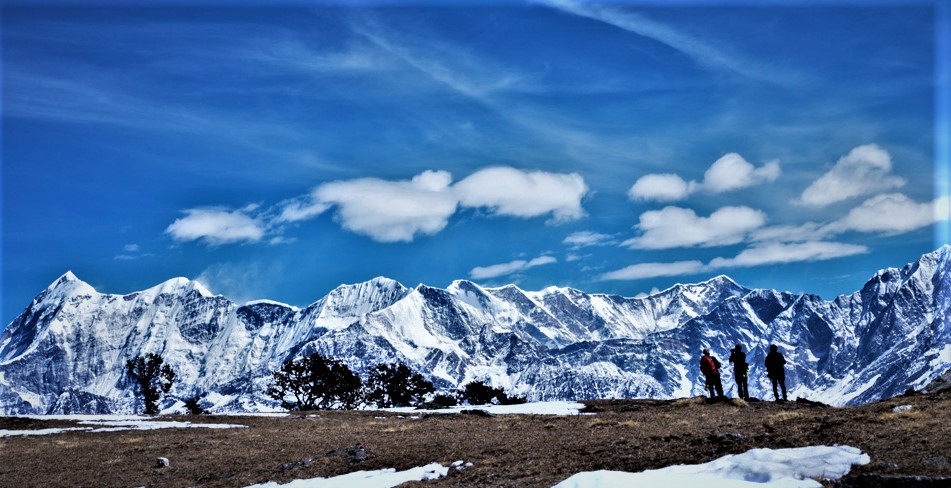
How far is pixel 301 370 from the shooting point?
10394cm

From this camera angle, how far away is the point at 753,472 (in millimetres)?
18234

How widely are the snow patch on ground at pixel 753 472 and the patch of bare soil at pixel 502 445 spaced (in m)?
0.57

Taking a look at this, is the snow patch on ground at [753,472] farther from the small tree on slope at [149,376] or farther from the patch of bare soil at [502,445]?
the small tree on slope at [149,376]

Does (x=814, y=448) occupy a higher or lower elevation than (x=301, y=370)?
lower

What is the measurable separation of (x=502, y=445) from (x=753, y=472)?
10.1m

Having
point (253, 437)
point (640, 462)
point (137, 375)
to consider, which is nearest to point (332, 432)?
point (253, 437)

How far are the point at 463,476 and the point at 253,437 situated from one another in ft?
53.4

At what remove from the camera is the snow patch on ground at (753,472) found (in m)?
17.8

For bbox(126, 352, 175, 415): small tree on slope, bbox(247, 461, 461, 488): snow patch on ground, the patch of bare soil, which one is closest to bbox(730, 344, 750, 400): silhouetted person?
the patch of bare soil

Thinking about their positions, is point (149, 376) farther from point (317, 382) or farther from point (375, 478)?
point (375, 478)

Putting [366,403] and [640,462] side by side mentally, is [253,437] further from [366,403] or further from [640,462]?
[366,403]

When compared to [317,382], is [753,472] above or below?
below

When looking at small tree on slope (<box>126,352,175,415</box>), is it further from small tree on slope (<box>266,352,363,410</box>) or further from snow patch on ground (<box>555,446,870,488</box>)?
snow patch on ground (<box>555,446,870,488</box>)

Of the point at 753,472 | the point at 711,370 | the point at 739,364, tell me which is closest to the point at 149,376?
the point at 711,370
